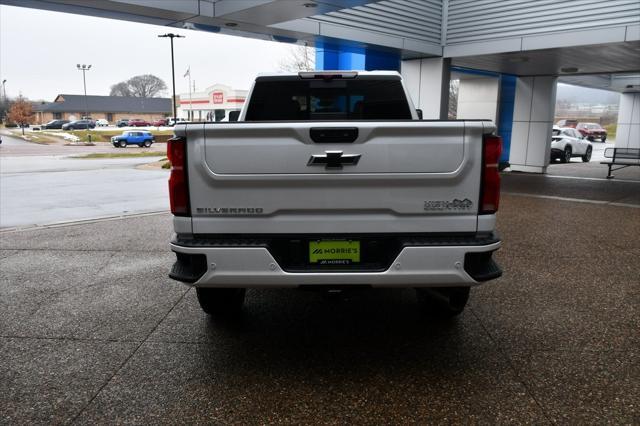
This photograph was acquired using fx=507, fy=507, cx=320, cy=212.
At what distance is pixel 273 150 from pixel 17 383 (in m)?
2.23

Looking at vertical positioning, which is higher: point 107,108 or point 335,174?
point 107,108

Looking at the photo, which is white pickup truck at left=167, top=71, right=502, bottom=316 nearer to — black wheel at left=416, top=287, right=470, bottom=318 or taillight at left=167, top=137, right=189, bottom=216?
taillight at left=167, top=137, right=189, bottom=216

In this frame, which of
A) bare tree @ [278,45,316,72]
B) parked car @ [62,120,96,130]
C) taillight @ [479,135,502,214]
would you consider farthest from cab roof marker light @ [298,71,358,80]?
parked car @ [62,120,96,130]

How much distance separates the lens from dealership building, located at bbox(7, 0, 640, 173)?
32.1ft

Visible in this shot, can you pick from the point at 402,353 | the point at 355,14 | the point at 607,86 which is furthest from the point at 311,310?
the point at 607,86

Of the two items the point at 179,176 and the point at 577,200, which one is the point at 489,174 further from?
the point at 577,200

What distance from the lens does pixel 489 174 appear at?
124 inches

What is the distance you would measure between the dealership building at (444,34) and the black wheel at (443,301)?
6586mm

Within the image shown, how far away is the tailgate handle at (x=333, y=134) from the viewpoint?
10.1 feet

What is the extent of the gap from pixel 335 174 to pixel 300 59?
3350 centimetres

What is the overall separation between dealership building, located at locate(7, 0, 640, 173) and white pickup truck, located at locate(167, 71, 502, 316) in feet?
22.3

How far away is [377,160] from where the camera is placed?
3.10 m

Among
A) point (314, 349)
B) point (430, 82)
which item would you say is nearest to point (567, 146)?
point (430, 82)

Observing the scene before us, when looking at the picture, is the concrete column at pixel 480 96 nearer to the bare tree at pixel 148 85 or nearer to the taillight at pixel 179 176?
the taillight at pixel 179 176
